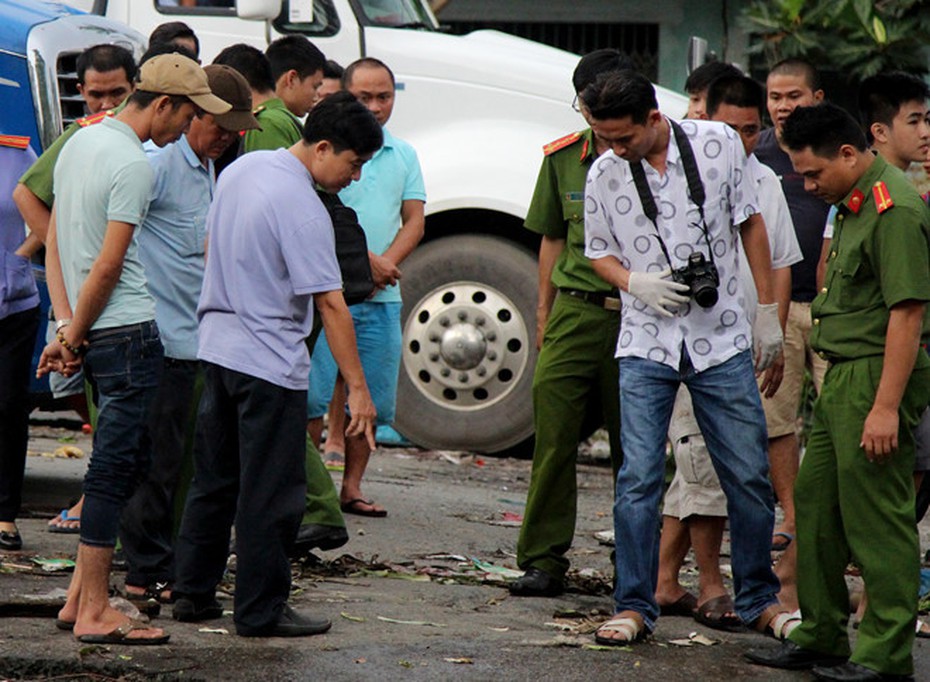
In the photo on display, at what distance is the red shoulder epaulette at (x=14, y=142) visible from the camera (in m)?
7.05

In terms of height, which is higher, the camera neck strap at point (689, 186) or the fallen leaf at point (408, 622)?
the camera neck strap at point (689, 186)

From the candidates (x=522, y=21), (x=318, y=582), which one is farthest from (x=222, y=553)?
(x=522, y=21)

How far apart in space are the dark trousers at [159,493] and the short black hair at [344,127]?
104 cm

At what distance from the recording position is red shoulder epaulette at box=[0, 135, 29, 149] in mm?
7055

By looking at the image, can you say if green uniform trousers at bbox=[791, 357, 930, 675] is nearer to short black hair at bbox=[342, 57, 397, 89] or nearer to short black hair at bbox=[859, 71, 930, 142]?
short black hair at bbox=[859, 71, 930, 142]

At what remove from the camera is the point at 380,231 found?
8422 millimetres

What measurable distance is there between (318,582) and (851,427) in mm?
2197

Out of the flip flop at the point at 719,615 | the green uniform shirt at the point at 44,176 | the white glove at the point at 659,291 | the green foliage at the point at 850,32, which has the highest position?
the green foliage at the point at 850,32

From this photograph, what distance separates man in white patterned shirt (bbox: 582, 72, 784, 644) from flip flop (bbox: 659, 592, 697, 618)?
527 millimetres

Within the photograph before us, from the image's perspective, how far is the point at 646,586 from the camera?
19.4ft

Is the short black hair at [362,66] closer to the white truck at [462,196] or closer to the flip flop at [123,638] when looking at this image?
the white truck at [462,196]

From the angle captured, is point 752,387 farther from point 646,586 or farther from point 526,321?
point 526,321

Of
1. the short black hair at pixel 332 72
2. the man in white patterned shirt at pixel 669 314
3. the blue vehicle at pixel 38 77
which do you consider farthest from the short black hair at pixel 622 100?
the short black hair at pixel 332 72

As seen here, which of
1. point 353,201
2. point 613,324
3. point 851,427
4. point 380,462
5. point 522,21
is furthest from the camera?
point 522,21
